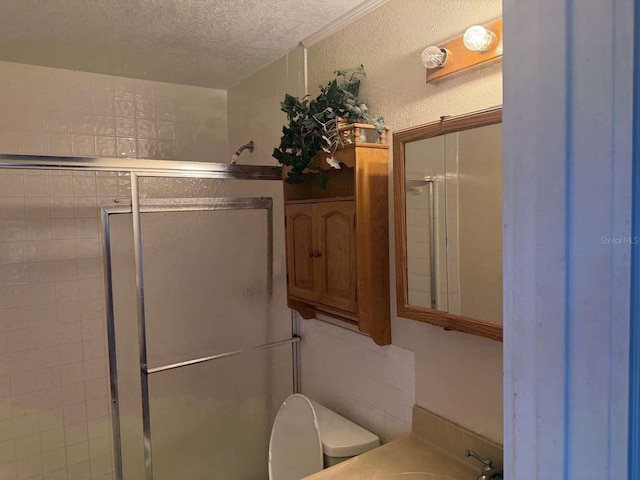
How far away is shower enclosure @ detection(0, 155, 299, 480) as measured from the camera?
2008 mm

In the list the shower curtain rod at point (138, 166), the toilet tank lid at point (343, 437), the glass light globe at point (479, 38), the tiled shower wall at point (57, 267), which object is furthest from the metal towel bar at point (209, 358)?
the glass light globe at point (479, 38)

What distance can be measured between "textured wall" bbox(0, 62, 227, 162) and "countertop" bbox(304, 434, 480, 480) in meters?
1.92

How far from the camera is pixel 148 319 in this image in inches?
77.8

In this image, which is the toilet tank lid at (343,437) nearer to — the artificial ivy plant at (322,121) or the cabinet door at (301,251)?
the cabinet door at (301,251)

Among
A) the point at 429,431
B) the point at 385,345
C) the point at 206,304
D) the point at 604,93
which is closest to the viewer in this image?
the point at 604,93

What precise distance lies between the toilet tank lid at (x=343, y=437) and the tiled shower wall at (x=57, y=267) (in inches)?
52.9

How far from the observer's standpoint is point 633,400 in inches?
16.2

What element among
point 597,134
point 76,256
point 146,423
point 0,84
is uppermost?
point 0,84

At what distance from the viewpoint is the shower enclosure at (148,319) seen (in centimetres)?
201

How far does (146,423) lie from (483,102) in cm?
181

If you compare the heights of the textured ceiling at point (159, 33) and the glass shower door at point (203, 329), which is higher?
the textured ceiling at point (159, 33)

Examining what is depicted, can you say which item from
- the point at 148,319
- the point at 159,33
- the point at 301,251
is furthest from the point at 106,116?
the point at 301,251

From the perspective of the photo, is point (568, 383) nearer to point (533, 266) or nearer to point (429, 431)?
point (533, 266)

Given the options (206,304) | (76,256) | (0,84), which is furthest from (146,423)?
(0,84)
